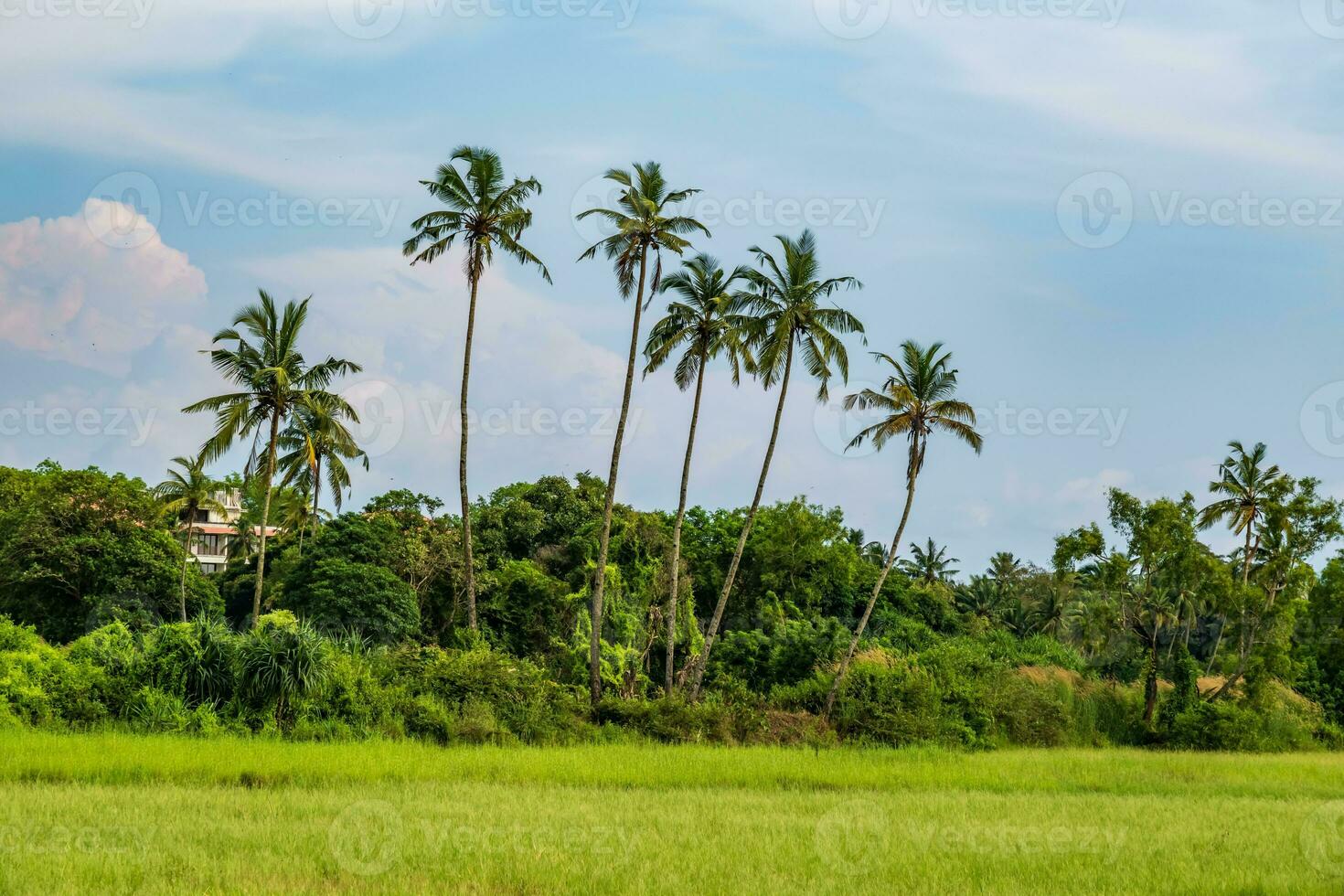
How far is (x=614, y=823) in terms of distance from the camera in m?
17.2

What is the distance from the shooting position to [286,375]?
35.0 meters

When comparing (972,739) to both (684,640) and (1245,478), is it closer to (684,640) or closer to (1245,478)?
(684,640)

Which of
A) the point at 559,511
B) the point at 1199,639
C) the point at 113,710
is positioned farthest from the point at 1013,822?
the point at 1199,639

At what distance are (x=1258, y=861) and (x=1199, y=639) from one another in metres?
41.5

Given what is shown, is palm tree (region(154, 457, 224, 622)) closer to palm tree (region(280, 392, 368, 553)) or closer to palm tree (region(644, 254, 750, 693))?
palm tree (region(280, 392, 368, 553))

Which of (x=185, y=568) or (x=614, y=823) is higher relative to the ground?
(x=185, y=568)

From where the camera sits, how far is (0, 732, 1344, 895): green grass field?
13469 mm

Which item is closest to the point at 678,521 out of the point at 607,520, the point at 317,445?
the point at 607,520

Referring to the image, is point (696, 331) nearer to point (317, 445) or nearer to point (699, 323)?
point (699, 323)

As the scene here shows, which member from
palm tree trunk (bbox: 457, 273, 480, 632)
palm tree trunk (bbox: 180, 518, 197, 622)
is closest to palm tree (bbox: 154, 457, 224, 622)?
palm tree trunk (bbox: 180, 518, 197, 622)

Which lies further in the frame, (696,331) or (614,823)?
(696,331)

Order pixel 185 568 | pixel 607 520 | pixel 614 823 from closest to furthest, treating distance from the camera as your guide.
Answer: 1. pixel 614 823
2. pixel 607 520
3. pixel 185 568

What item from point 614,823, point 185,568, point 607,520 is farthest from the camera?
point 185,568

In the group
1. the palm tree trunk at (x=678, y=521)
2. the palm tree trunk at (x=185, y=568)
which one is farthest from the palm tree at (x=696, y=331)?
the palm tree trunk at (x=185, y=568)
